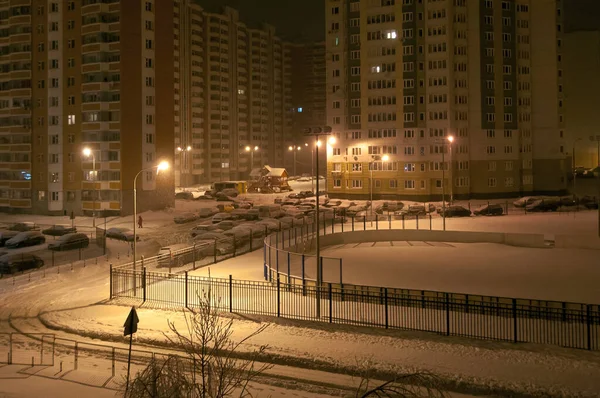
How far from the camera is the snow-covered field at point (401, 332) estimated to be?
1573cm

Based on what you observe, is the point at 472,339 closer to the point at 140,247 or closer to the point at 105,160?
the point at 140,247

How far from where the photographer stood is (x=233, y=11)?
497 feet

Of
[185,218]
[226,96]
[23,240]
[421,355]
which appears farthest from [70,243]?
[226,96]

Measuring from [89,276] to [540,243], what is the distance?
102 feet

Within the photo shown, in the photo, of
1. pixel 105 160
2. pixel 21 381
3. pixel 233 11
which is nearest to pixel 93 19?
pixel 105 160

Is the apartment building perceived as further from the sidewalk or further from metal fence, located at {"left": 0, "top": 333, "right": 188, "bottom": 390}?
metal fence, located at {"left": 0, "top": 333, "right": 188, "bottom": 390}

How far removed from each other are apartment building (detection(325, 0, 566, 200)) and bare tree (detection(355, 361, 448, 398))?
69406 millimetres

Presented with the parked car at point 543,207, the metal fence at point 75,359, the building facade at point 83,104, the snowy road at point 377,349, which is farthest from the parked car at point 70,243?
the parked car at point 543,207

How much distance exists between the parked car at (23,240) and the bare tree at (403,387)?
40324mm

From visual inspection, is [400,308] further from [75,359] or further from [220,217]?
[220,217]

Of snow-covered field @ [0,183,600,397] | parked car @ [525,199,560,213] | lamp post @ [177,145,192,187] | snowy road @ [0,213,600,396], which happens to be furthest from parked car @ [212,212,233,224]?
lamp post @ [177,145,192,187]

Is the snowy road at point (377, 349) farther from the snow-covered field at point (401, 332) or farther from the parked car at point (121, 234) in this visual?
the parked car at point (121, 234)

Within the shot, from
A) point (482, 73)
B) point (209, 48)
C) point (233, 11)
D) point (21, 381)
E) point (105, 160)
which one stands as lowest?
point (21, 381)

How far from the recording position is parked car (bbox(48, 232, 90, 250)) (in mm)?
46219
